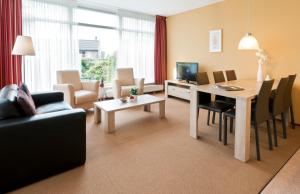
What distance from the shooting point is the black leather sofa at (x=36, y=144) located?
1751mm

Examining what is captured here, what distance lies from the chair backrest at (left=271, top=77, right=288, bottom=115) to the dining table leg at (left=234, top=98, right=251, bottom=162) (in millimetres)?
678

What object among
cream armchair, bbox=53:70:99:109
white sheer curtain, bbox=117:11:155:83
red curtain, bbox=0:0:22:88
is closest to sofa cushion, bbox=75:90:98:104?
cream armchair, bbox=53:70:99:109

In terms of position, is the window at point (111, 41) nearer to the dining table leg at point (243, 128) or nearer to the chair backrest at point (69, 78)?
the chair backrest at point (69, 78)

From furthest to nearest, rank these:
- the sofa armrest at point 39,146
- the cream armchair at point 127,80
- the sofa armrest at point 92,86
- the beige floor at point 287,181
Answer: the cream armchair at point 127,80 → the sofa armrest at point 92,86 → the beige floor at point 287,181 → the sofa armrest at point 39,146

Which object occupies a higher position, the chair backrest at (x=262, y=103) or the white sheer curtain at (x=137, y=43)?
the white sheer curtain at (x=137, y=43)

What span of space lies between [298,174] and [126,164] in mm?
1880

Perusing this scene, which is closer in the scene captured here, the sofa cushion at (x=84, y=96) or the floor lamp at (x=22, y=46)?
the floor lamp at (x=22, y=46)

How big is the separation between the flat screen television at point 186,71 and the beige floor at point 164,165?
2.28 m

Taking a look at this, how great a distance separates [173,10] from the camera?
5.73m

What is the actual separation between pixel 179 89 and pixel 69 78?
286 cm

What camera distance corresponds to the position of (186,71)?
5676 mm

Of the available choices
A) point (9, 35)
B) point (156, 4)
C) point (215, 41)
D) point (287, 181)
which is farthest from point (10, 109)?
point (215, 41)

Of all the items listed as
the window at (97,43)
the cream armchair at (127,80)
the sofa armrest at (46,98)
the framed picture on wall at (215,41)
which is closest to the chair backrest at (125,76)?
the cream armchair at (127,80)

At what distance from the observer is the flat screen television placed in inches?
213
